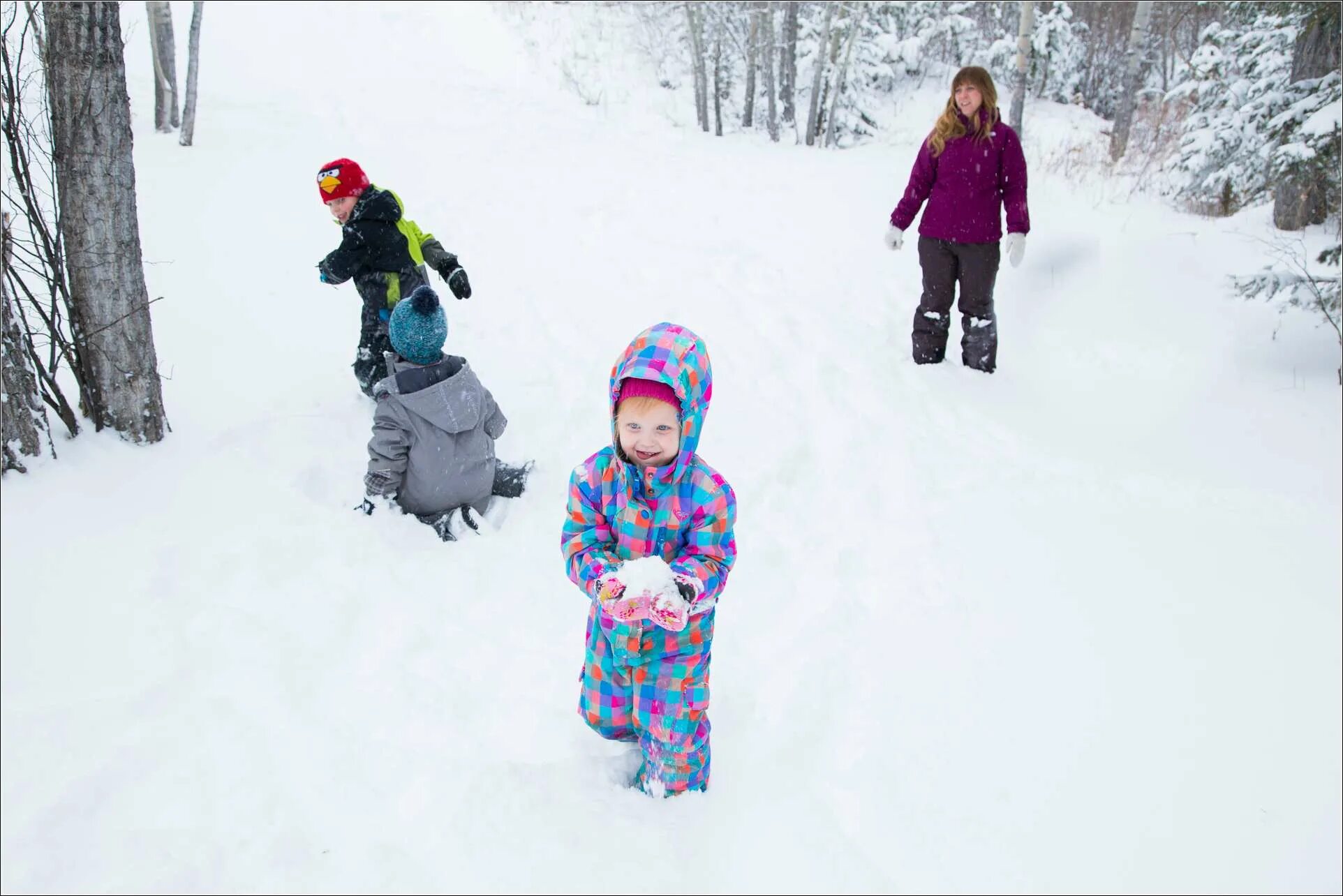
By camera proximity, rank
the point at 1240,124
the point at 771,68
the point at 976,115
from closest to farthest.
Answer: the point at 976,115, the point at 1240,124, the point at 771,68

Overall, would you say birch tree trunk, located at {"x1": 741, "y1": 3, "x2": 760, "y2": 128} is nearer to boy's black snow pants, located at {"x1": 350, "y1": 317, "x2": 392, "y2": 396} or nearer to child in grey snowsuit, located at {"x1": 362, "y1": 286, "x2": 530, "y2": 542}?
boy's black snow pants, located at {"x1": 350, "y1": 317, "x2": 392, "y2": 396}

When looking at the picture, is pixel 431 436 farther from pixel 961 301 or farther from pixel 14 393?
pixel 961 301

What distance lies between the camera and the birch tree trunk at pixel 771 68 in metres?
14.6

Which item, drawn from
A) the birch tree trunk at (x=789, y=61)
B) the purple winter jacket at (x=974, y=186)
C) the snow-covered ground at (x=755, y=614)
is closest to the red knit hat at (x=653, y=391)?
the snow-covered ground at (x=755, y=614)

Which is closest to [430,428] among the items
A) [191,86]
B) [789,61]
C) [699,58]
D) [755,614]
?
[755,614]

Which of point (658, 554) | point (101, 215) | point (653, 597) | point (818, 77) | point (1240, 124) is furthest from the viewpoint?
point (818, 77)

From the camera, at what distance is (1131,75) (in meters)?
15.6

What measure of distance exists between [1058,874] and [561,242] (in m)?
6.64

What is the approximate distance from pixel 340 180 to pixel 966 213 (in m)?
3.81

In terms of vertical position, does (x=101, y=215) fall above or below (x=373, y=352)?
above

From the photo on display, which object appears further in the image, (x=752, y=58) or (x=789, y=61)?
(x=789, y=61)

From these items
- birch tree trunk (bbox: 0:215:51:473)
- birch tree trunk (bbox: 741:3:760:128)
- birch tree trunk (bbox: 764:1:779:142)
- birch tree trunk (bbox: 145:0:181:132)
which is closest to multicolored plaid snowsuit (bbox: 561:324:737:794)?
birch tree trunk (bbox: 0:215:51:473)

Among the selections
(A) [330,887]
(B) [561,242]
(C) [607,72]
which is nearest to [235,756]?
(A) [330,887]

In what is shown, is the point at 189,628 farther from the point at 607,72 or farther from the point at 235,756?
the point at 607,72
